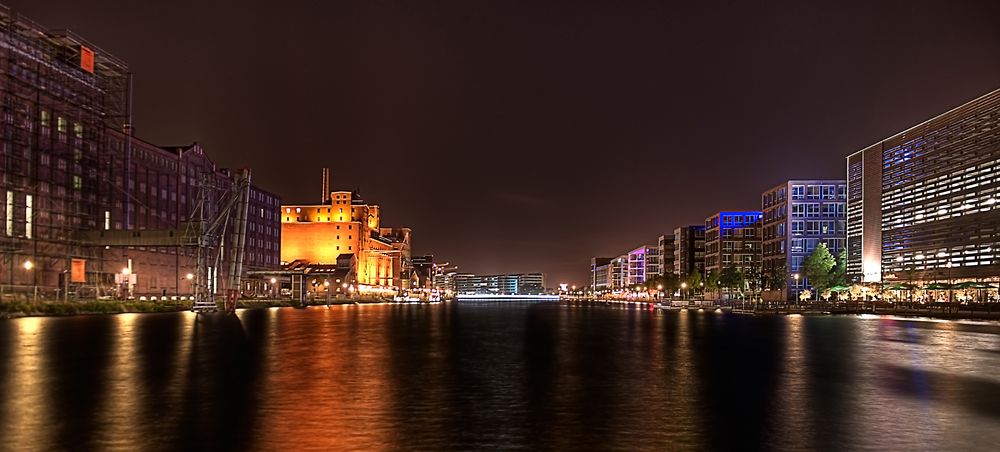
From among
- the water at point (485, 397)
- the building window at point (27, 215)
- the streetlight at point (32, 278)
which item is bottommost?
the water at point (485, 397)

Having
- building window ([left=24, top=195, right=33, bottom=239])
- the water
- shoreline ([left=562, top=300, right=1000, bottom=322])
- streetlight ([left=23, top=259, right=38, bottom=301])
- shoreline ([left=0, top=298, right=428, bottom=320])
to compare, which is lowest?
shoreline ([left=562, top=300, right=1000, bottom=322])

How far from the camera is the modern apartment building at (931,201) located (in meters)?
112

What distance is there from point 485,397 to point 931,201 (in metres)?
130

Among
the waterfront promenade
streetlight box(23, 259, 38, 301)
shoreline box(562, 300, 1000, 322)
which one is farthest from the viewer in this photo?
the waterfront promenade

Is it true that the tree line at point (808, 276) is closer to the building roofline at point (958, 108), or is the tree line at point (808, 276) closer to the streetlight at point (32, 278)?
the building roofline at point (958, 108)

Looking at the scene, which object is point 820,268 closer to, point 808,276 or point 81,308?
point 808,276

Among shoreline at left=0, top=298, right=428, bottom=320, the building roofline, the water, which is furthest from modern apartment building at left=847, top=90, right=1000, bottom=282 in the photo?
shoreline at left=0, top=298, right=428, bottom=320

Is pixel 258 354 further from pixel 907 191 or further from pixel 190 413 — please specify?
pixel 907 191

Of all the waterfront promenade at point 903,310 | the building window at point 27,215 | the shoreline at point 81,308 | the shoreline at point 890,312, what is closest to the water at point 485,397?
the shoreline at point 81,308

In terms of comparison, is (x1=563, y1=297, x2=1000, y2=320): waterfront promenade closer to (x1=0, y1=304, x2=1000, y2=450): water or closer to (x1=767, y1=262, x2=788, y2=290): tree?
(x1=767, y1=262, x2=788, y2=290): tree

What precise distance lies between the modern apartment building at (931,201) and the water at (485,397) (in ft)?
283

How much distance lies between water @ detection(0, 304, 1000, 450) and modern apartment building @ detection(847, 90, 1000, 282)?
283 ft

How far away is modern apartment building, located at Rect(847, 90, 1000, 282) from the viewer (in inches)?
4422

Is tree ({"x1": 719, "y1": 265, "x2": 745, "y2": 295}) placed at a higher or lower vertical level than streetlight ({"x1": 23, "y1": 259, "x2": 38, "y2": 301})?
lower
